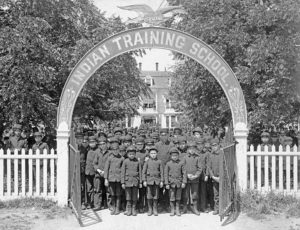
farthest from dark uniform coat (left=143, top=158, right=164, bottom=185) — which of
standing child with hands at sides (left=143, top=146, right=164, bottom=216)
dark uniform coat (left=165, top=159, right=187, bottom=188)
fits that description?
dark uniform coat (left=165, top=159, right=187, bottom=188)

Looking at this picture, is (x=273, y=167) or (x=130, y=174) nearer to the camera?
(x=130, y=174)

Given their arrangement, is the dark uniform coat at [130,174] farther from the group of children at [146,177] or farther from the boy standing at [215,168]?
the boy standing at [215,168]

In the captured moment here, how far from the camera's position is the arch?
365 inches

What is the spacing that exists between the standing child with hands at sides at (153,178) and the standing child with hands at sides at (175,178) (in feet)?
0.49

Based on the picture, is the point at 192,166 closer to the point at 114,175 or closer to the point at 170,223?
the point at 170,223

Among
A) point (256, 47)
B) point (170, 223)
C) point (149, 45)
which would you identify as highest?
point (256, 47)

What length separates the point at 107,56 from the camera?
30.5 ft

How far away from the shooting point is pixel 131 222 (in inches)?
312

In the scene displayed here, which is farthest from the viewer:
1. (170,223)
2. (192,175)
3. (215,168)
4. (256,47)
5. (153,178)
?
(256,47)

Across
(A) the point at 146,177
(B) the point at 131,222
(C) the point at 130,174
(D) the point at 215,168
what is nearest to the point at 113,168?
(C) the point at 130,174

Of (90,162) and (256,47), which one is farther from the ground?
(256,47)

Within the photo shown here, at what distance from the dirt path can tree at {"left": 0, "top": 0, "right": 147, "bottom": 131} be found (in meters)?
4.38

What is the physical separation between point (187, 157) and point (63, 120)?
9.79 ft

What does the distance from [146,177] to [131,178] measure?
1.05 feet
